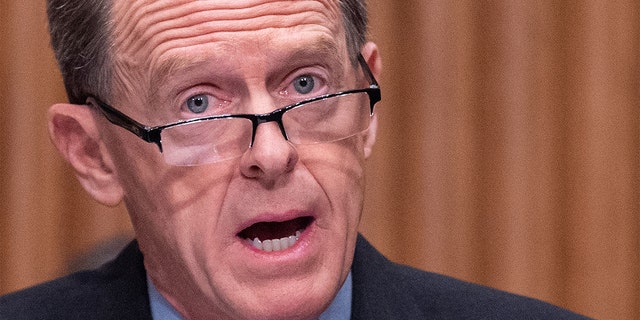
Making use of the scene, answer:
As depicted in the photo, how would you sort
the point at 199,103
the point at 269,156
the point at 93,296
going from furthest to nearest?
the point at 93,296, the point at 199,103, the point at 269,156

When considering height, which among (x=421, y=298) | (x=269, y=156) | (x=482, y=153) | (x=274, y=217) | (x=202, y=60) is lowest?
(x=421, y=298)

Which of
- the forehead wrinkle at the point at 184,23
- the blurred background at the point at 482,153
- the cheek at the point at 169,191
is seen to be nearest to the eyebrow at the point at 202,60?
the forehead wrinkle at the point at 184,23

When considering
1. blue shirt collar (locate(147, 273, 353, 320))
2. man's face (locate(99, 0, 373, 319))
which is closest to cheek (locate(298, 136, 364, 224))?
man's face (locate(99, 0, 373, 319))

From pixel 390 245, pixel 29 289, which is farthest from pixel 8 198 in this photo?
pixel 390 245

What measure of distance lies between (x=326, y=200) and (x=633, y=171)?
1072mm

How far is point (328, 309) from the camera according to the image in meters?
1.96

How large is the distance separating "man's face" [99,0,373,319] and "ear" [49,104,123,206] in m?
0.12

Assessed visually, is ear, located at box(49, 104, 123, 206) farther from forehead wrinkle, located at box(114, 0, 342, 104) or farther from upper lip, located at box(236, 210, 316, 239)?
upper lip, located at box(236, 210, 316, 239)

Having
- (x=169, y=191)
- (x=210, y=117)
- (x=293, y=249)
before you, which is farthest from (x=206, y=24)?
(x=293, y=249)

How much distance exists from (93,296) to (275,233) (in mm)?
478

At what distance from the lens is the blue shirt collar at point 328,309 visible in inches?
77.4

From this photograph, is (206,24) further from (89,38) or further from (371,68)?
(371,68)

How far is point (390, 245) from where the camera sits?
2572 mm

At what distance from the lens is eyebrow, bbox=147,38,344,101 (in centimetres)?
172
